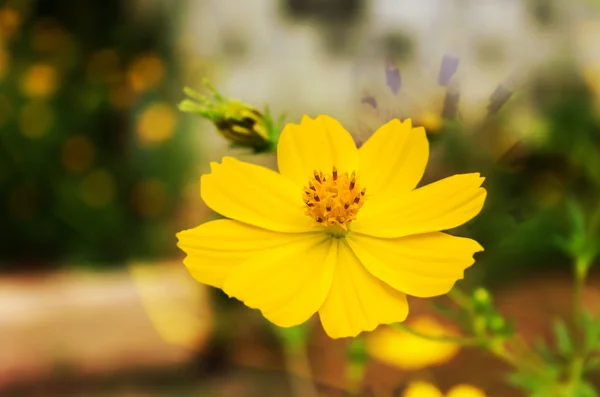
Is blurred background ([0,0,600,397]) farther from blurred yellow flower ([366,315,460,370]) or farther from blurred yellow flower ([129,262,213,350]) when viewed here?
blurred yellow flower ([366,315,460,370])

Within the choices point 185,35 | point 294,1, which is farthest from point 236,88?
point 294,1

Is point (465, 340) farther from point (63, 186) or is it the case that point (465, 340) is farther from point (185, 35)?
point (185, 35)

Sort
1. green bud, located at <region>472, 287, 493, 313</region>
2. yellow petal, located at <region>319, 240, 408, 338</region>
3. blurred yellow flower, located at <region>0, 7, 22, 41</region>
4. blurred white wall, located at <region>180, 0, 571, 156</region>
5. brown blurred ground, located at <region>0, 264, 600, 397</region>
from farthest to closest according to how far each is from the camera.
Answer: blurred white wall, located at <region>180, 0, 571, 156</region>
blurred yellow flower, located at <region>0, 7, 22, 41</region>
brown blurred ground, located at <region>0, 264, 600, 397</region>
green bud, located at <region>472, 287, 493, 313</region>
yellow petal, located at <region>319, 240, 408, 338</region>

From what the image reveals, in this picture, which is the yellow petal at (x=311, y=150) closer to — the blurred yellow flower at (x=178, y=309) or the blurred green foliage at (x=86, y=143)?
the blurred yellow flower at (x=178, y=309)

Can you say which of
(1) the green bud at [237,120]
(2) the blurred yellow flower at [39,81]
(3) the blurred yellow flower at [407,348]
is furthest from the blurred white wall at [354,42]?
(1) the green bud at [237,120]

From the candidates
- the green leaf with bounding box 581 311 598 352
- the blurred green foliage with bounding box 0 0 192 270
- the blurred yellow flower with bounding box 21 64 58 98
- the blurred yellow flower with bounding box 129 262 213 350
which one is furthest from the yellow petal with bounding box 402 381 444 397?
the blurred yellow flower with bounding box 21 64 58 98

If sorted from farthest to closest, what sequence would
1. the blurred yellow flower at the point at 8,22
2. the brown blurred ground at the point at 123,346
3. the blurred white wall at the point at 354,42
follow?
1. the blurred white wall at the point at 354,42
2. the blurred yellow flower at the point at 8,22
3. the brown blurred ground at the point at 123,346

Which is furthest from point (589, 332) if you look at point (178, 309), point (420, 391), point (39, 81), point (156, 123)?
point (39, 81)

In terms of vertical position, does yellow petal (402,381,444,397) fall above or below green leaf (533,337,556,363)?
above
